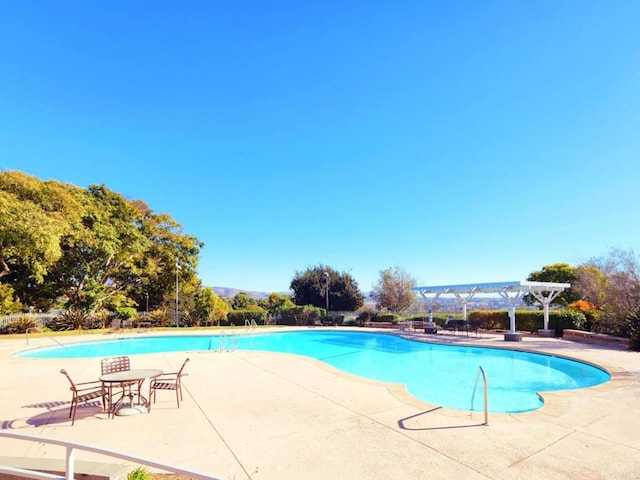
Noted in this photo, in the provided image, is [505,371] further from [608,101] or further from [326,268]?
[326,268]

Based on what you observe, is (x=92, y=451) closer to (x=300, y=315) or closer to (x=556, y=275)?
(x=300, y=315)

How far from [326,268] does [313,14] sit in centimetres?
A: 2476

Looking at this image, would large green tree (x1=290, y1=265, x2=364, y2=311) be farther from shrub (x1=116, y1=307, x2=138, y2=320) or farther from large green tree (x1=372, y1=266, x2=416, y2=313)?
shrub (x1=116, y1=307, x2=138, y2=320)

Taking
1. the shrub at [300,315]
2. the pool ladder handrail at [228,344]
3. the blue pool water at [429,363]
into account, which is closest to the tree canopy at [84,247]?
the blue pool water at [429,363]

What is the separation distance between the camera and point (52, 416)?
5223 millimetres

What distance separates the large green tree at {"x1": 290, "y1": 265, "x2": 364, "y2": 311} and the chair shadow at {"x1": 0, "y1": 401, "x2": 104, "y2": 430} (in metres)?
26.6

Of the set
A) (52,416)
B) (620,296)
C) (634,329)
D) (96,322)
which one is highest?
(620,296)

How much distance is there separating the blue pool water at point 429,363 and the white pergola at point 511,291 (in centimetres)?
331

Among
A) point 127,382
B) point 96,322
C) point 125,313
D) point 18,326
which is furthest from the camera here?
point 125,313

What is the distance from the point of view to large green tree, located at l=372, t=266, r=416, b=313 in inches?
1372

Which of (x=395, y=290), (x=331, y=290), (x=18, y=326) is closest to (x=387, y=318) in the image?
(x=331, y=290)

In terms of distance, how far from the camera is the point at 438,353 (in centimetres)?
1374

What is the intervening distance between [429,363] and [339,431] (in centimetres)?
836

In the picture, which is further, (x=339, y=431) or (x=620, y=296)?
(x=620, y=296)
